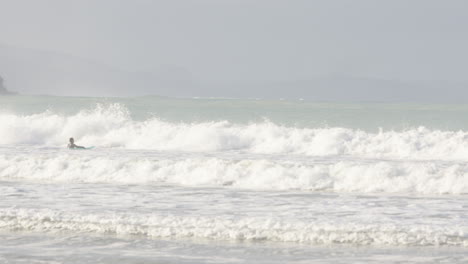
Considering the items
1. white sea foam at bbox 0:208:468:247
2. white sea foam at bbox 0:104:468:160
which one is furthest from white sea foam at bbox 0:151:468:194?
white sea foam at bbox 0:104:468:160

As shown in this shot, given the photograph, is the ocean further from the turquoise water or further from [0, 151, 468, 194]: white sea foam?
the turquoise water

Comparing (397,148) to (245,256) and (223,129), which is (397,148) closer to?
(223,129)

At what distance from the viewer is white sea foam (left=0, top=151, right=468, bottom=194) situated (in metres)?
20.6

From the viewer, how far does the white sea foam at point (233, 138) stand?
34.8 m

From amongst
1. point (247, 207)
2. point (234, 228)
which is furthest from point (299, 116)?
point (234, 228)

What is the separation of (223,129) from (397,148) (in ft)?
26.9

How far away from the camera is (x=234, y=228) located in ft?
45.5

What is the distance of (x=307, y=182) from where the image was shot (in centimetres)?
2100

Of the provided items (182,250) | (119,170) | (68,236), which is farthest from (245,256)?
(119,170)

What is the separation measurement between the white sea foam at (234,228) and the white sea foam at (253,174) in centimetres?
624

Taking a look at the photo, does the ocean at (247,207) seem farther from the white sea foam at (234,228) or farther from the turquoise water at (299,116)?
the turquoise water at (299,116)

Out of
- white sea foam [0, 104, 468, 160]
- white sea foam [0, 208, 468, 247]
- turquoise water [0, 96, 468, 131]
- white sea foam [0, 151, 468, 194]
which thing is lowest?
white sea foam [0, 208, 468, 247]

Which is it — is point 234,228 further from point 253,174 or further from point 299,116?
point 299,116

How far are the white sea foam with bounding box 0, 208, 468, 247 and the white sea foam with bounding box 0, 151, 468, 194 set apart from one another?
6236 millimetres
